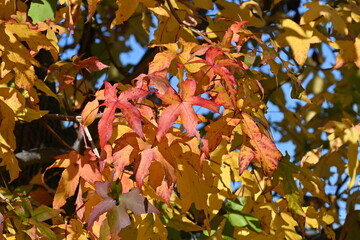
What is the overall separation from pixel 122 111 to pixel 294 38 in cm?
70

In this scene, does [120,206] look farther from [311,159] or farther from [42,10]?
[311,159]

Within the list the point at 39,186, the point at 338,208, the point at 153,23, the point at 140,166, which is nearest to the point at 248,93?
the point at 140,166

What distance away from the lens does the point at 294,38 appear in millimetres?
1778

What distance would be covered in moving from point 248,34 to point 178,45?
16 centimetres

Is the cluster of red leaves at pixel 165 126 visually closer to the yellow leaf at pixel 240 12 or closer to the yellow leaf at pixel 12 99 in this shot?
the yellow leaf at pixel 12 99

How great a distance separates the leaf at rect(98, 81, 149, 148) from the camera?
120 centimetres

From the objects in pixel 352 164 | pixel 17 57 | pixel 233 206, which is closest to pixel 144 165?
pixel 17 57

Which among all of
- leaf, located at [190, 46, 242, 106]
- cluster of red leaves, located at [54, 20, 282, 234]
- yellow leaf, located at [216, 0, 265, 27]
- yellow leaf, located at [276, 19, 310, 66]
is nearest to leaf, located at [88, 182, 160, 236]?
cluster of red leaves, located at [54, 20, 282, 234]

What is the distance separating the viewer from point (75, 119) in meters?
1.51

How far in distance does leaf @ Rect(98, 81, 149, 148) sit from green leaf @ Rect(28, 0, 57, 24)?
0.51 meters

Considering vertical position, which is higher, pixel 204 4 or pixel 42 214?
pixel 204 4

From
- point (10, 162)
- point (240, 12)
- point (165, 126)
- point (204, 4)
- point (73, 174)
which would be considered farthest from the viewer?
point (240, 12)

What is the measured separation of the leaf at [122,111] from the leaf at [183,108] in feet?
0.13

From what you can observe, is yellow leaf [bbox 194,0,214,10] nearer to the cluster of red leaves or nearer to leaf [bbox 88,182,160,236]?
the cluster of red leaves
